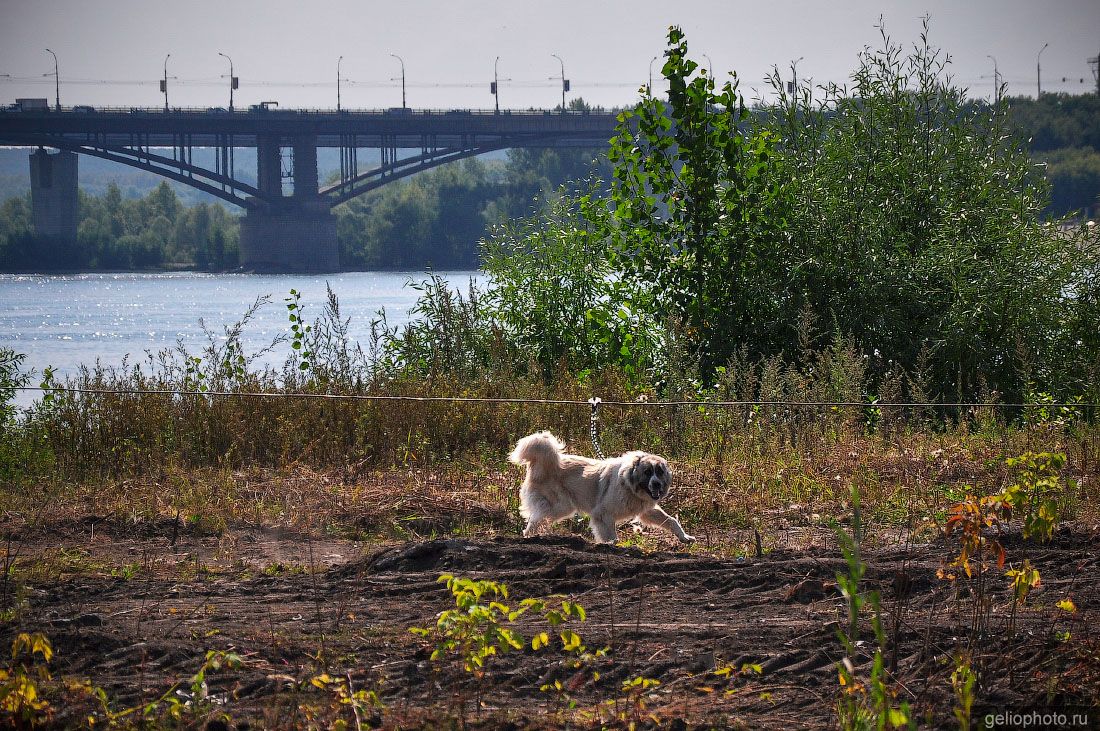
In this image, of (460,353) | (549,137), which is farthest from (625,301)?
(549,137)

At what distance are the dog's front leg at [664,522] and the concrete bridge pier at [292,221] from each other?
205 feet

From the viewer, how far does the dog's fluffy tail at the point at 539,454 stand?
7366mm

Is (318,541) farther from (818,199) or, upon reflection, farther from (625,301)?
(818,199)

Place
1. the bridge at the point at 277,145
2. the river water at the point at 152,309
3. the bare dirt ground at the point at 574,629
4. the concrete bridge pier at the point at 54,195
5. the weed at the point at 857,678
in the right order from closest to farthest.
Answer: the weed at the point at 857,678, the bare dirt ground at the point at 574,629, the river water at the point at 152,309, the bridge at the point at 277,145, the concrete bridge pier at the point at 54,195

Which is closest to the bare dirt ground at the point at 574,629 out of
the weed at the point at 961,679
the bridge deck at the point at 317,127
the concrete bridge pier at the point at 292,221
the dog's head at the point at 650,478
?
the weed at the point at 961,679

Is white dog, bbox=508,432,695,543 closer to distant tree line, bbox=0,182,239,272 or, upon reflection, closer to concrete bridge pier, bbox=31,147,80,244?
concrete bridge pier, bbox=31,147,80,244

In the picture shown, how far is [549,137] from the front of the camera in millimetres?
62875

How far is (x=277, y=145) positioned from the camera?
69375 millimetres

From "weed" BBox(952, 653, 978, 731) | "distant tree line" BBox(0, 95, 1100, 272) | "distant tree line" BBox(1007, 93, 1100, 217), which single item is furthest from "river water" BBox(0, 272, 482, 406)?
"distant tree line" BBox(1007, 93, 1100, 217)

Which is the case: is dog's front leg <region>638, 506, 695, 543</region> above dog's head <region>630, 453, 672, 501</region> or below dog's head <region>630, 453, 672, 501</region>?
below

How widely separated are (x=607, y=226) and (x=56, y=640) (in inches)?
383

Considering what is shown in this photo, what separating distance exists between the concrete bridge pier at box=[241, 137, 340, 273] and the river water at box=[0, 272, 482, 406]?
47.9 inches

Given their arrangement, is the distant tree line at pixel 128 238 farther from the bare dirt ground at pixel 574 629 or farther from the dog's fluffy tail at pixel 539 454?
the bare dirt ground at pixel 574 629

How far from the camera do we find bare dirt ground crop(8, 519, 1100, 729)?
402 centimetres
